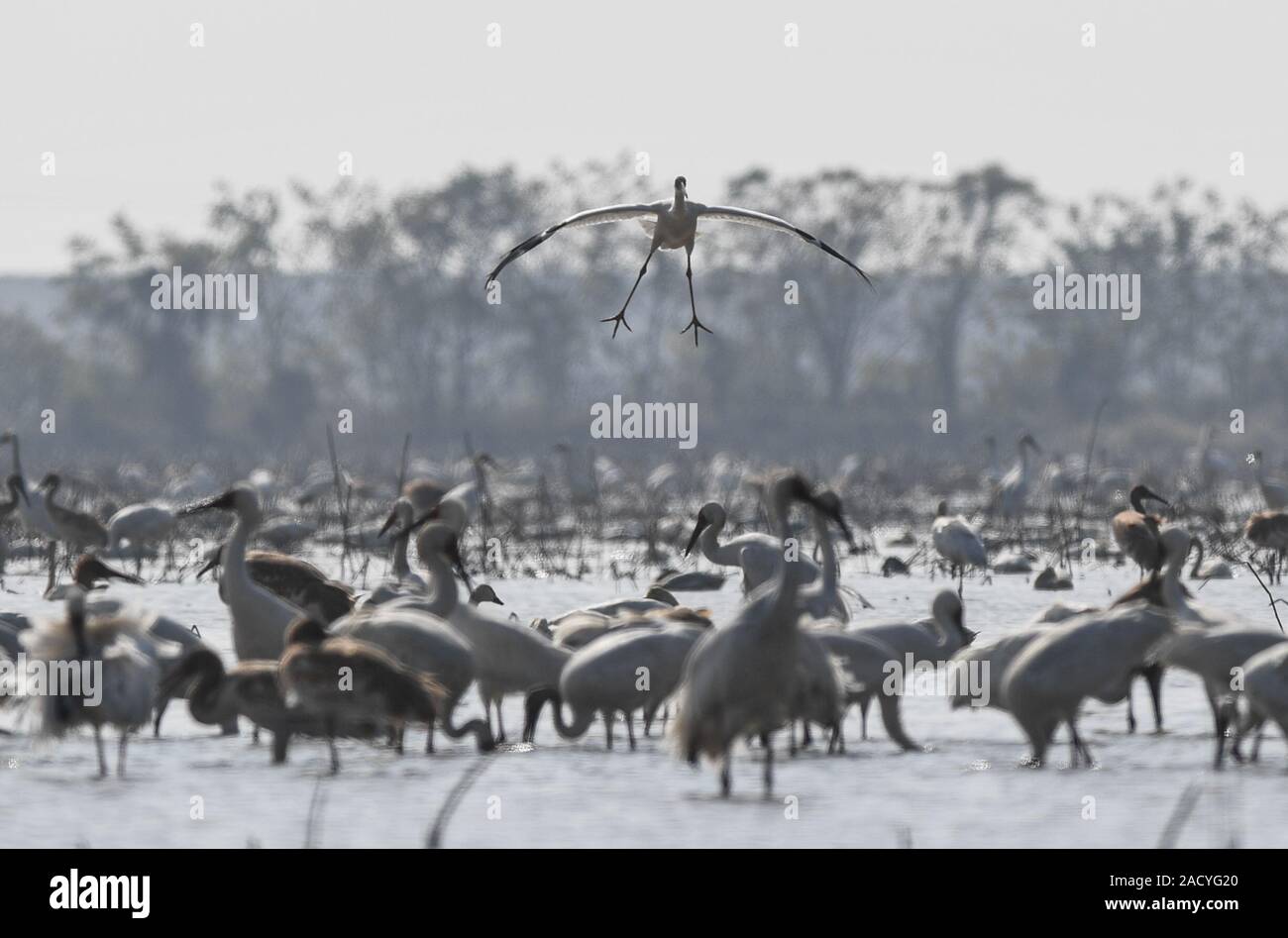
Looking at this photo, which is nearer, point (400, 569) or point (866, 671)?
point (866, 671)

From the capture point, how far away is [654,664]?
8.35m

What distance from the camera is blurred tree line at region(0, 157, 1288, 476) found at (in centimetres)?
5178

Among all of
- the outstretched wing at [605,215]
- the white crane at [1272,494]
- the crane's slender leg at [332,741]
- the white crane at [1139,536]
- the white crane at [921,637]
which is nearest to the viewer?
the crane's slender leg at [332,741]

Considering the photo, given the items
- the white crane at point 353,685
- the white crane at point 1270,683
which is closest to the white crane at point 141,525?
the white crane at point 353,685

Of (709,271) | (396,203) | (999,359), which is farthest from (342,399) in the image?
(999,359)

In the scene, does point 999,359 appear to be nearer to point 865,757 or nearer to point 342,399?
point 342,399

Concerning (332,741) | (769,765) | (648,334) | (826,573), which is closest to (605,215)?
(826,573)

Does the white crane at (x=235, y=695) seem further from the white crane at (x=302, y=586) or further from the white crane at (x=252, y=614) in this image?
the white crane at (x=302, y=586)

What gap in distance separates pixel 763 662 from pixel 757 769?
0.91 meters

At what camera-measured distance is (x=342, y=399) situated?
2154 inches

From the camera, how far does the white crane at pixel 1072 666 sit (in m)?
7.77

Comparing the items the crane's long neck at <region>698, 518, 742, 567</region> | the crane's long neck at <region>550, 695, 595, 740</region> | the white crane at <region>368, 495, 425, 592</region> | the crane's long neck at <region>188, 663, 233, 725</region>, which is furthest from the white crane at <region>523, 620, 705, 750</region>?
the crane's long neck at <region>698, 518, 742, 567</region>

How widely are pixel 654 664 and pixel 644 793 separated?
0.83 m

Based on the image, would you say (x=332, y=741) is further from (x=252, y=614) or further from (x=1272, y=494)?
(x=1272, y=494)
